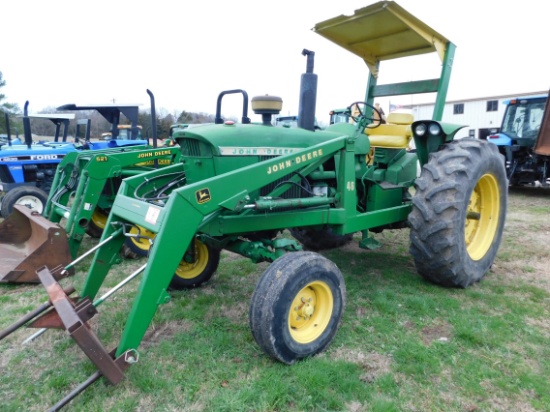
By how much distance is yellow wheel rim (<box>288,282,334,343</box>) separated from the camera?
279 cm

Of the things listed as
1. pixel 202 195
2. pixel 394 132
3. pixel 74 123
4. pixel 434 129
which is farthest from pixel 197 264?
pixel 74 123

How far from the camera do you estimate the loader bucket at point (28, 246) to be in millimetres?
4137

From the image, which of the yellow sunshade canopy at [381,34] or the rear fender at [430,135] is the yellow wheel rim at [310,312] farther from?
the yellow sunshade canopy at [381,34]

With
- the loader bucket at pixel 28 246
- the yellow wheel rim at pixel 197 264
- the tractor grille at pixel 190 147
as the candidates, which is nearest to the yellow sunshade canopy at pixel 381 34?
the tractor grille at pixel 190 147

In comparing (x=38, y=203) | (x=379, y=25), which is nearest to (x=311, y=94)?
(x=379, y=25)

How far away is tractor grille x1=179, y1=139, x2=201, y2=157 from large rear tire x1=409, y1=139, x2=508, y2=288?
1.82m

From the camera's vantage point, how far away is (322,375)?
256 centimetres

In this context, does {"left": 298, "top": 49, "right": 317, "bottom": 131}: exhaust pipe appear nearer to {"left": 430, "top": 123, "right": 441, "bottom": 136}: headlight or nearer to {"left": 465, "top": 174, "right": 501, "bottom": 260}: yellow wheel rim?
{"left": 430, "top": 123, "right": 441, "bottom": 136}: headlight

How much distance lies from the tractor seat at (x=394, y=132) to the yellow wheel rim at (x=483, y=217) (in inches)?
33.2

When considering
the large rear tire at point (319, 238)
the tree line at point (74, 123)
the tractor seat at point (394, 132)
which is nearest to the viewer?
the tractor seat at point (394, 132)

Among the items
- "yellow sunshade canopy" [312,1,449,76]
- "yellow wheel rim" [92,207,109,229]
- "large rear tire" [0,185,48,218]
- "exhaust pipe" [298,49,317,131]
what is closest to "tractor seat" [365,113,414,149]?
"yellow sunshade canopy" [312,1,449,76]

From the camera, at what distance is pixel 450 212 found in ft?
11.5

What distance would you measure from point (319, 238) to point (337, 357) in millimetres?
2492

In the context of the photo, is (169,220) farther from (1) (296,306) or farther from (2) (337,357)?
(2) (337,357)
